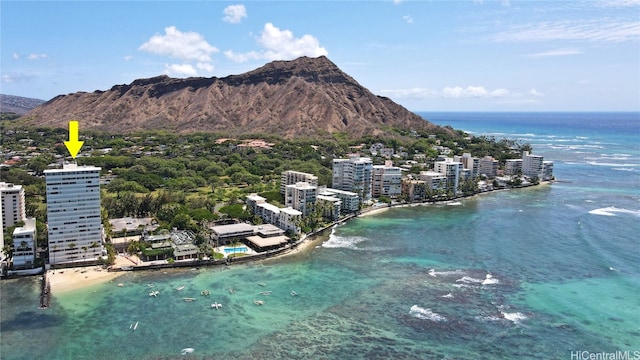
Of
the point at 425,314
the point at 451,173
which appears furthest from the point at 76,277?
the point at 451,173

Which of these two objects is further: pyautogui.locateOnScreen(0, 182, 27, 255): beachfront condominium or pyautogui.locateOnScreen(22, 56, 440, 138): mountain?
pyautogui.locateOnScreen(22, 56, 440, 138): mountain

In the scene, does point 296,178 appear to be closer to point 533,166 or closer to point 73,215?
point 73,215

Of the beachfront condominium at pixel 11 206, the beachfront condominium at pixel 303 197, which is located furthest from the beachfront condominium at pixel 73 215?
the beachfront condominium at pixel 303 197

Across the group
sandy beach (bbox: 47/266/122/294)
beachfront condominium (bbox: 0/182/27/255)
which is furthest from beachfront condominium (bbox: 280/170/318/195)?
beachfront condominium (bbox: 0/182/27/255)

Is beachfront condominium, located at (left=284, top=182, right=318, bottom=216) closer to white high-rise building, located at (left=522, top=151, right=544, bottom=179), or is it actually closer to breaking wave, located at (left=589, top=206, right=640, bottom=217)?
breaking wave, located at (left=589, top=206, right=640, bottom=217)

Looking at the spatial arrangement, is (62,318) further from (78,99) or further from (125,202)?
(78,99)
